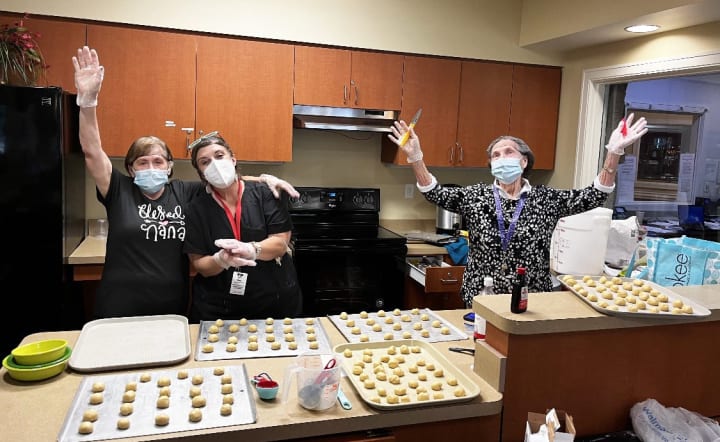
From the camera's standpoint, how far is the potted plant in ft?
8.86

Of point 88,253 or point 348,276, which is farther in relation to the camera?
point 348,276

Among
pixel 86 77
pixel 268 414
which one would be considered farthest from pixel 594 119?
pixel 268 414

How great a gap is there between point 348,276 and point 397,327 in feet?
5.11

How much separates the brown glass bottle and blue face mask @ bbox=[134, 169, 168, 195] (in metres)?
1.46

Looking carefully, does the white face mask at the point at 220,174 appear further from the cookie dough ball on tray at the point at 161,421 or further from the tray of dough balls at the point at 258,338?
the cookie dough ball on tray at the point at 161,421

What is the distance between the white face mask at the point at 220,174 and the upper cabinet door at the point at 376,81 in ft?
5.51

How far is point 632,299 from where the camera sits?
1.70m

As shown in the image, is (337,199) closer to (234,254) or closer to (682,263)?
(234,254)

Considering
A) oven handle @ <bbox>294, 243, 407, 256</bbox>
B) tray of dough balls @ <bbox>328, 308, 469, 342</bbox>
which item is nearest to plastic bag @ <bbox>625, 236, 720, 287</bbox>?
tray of dough balls @ <bbox>328, 308, 469, 342</bbox>

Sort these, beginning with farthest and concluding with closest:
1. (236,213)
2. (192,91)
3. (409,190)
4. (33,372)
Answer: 1. (409,190)
2. (192,91)
3. (236,213)
4. (33,372)

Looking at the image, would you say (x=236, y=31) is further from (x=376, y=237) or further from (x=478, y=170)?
(x=478, y=170)

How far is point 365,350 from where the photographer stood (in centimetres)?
174

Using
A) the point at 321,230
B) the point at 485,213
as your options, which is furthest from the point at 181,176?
the point at 485,213

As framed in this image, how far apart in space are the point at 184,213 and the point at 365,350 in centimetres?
98
